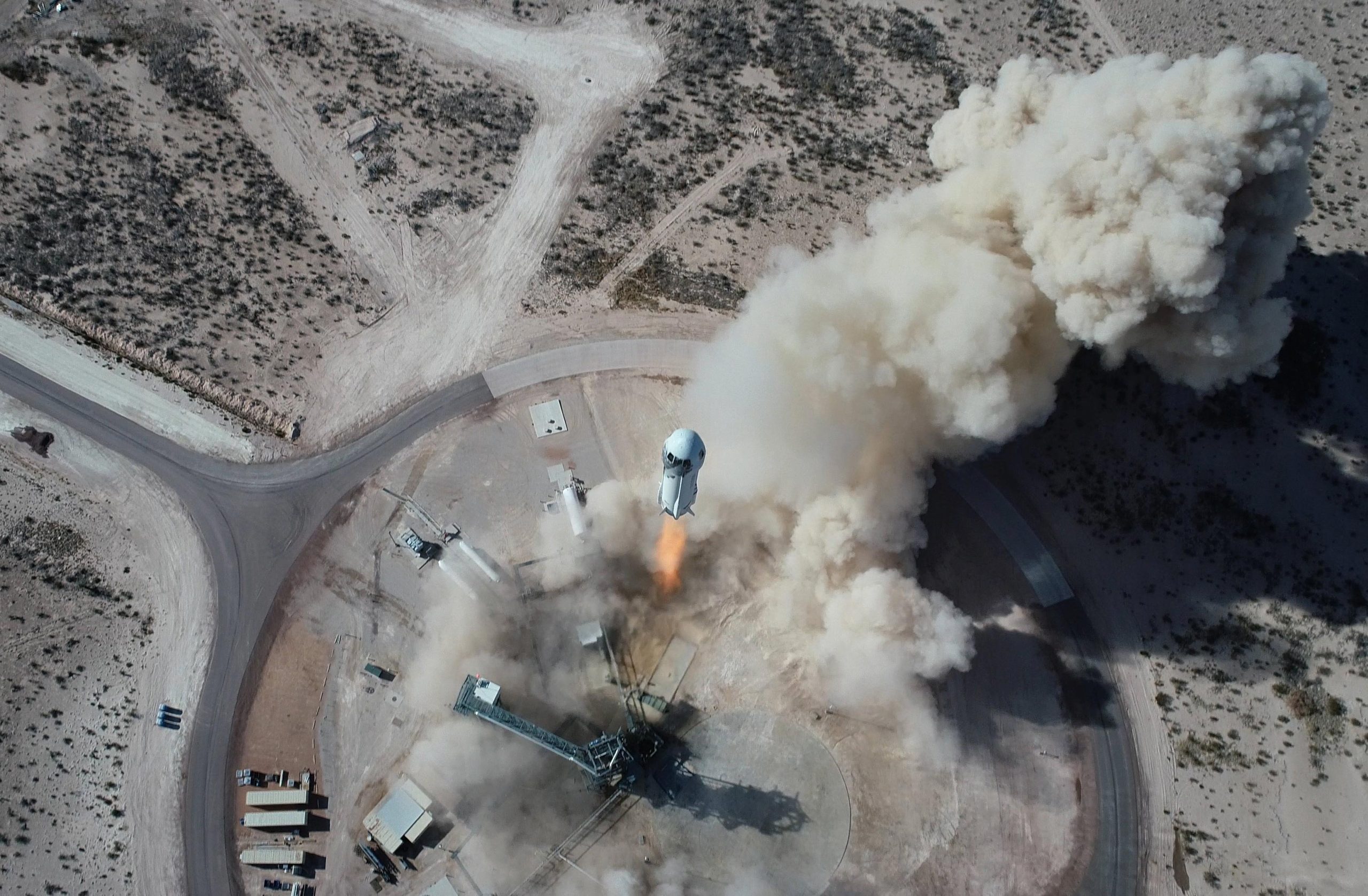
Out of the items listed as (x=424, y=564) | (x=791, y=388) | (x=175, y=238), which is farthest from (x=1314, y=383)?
(x=175, y=238)

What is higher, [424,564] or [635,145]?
[635,145]

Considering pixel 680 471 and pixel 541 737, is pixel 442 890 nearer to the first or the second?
pixel 541 737

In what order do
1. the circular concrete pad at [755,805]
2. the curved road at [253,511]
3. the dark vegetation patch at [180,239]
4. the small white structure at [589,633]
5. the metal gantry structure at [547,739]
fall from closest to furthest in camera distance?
the metal gantry structure at [547,739] < the circular concrete pad at [755,805] < the curved road at [253,511] < the small white structure at [589,633] < the dark vegetation patch at [180,239]

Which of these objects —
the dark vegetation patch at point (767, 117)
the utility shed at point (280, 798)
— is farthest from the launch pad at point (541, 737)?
the dark vegetation patch at point (767, 117)

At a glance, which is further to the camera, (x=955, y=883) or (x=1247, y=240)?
(x=955, y=883)

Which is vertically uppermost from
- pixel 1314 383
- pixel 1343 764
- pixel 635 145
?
pixel 635 145

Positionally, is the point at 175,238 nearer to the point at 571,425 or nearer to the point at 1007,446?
the point at 571,425

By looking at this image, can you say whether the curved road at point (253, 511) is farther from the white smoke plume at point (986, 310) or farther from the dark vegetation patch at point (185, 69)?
the dark vegetation patch at point (185, 69)
